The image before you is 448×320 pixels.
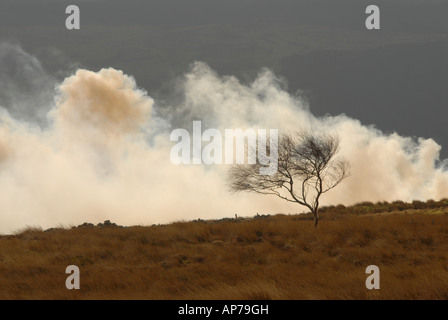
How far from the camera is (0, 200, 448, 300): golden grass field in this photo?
1217 cm

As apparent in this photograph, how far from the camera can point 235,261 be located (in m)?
17.5

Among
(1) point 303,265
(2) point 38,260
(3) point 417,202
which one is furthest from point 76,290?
(3) point 417,202

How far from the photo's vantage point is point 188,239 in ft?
73.4

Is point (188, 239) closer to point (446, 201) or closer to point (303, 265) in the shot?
point (303, 265)

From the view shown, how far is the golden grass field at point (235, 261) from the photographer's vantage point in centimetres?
1217

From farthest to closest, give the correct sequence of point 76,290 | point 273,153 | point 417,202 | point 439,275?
point 417,202 → point 273,153 → point 76,290 → point 439,275

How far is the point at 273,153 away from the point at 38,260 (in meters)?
13.5

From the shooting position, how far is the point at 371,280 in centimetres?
→ 1265
